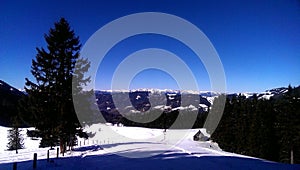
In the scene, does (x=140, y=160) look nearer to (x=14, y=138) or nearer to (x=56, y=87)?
(x=56, y=87)

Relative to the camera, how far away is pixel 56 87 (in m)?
28.1

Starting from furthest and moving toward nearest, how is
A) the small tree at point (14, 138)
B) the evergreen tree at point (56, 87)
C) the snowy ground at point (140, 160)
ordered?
the small tree at point (14, 138) < the evergreen tree at point (56, 87) < the snowy ground at point (140, 160)

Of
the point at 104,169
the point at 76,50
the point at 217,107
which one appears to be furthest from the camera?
the point at 217,107

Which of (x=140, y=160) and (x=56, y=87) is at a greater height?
(x=56, y=87)

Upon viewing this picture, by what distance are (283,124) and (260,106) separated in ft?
25.1

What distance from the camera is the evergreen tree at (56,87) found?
88.9ft

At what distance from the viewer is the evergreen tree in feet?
88.9

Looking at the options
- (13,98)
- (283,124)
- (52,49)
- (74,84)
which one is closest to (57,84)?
(74,84)

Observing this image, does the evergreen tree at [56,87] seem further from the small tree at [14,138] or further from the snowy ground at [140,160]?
the small tree at [14,138]

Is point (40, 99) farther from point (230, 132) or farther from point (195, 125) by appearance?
point (195, 125)

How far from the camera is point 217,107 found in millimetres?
72062

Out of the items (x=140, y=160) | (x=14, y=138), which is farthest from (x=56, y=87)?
(x=14, y=138)

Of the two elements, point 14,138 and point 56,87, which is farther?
point 14,138

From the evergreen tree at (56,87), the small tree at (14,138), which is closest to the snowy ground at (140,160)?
the evergreen tree at (56,87)
